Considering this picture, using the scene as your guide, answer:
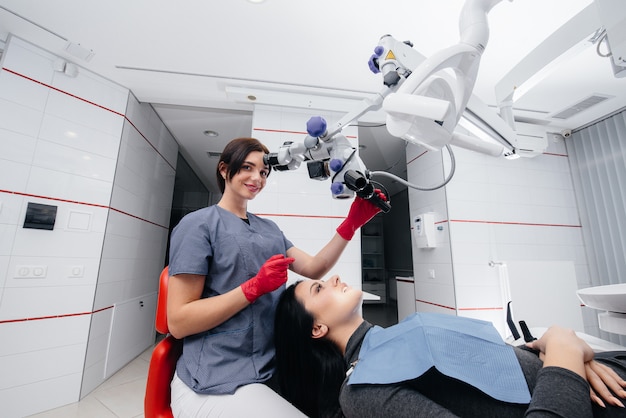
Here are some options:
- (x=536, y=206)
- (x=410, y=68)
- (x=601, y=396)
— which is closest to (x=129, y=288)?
(x=410, y=68)

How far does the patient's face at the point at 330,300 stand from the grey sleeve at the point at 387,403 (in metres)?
0.28

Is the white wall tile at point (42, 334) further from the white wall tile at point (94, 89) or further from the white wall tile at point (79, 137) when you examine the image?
the white wall tile at point (94, 89)

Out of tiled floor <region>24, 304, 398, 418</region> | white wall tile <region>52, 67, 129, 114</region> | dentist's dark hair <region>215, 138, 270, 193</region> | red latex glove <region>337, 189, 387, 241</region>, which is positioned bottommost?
tiled floor <region>24, 304, 398, 418</region>

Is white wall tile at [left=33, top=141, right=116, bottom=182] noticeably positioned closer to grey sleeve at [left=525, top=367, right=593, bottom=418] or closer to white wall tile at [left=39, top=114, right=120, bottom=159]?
white wall tile at [left=39, top=114, right=120, bottom=159]

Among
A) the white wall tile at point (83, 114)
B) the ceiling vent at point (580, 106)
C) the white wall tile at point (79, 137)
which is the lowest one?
the white wall tile at point (79, 137)

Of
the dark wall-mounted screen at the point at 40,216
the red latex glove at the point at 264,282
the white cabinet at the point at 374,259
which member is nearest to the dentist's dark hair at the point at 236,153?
the red latex glove at the point at 264,282

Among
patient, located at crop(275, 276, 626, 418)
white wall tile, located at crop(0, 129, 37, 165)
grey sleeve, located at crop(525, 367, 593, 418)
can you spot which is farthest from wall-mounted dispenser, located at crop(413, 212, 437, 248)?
white wall tile, located at crop(0, 129, 37, 165)

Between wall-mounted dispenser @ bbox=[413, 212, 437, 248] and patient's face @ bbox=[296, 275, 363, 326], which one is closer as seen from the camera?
patient's face @ bbox=[296, 275, 363, 326]

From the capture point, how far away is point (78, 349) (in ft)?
6.82

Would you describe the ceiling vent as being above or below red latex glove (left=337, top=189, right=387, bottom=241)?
above

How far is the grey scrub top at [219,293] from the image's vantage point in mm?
843

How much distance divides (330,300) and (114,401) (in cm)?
221

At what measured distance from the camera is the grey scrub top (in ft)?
2.77

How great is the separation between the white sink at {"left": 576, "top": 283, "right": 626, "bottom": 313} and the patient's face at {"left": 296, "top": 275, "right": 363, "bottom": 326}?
76 cm
